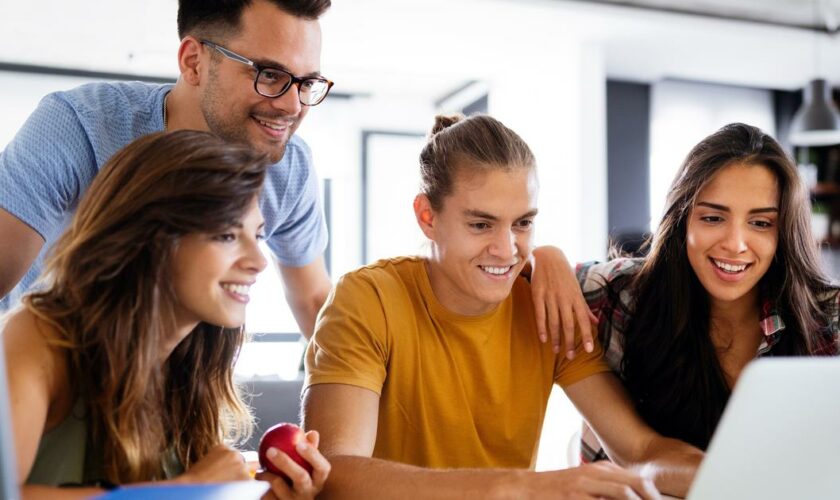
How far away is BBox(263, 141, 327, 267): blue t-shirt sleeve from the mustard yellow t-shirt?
0.45m

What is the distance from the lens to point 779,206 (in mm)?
1750

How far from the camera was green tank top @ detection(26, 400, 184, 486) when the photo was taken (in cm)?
113

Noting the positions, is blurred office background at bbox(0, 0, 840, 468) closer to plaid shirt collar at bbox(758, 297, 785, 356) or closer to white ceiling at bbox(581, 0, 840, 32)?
white ceiling at bbox(581, 0, 840, 32)

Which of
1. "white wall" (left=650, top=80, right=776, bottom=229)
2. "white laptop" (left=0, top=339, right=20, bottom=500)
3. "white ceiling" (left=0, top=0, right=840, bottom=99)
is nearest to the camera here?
"white laptop" (left=0, top=339, right=20, bottom=500)

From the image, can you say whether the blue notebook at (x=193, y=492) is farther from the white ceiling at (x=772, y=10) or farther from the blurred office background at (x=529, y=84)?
the white ceiling at (x=772, y=10)

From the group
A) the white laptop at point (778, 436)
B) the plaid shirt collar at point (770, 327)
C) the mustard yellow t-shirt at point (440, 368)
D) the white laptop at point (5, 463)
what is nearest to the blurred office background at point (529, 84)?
the plaid shirt collar at point (770, 327)

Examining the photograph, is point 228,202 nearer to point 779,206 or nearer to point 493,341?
point 493,341

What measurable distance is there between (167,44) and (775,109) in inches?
197

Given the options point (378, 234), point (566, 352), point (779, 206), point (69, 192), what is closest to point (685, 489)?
point (566, 352)

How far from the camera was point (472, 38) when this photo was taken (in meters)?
5.59

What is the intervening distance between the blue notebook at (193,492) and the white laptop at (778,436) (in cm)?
45

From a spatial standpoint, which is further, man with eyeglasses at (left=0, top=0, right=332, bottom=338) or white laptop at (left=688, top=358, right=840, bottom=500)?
man with eyeglasses at (left=0, top=0, right=332, bottom=338)

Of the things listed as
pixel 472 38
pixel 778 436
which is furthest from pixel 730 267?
pixel 472 38

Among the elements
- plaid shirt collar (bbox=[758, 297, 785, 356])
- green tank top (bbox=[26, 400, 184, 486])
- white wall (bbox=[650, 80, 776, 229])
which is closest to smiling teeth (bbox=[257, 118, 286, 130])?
green tank top (bbox=[26, 400, 184, 486])
